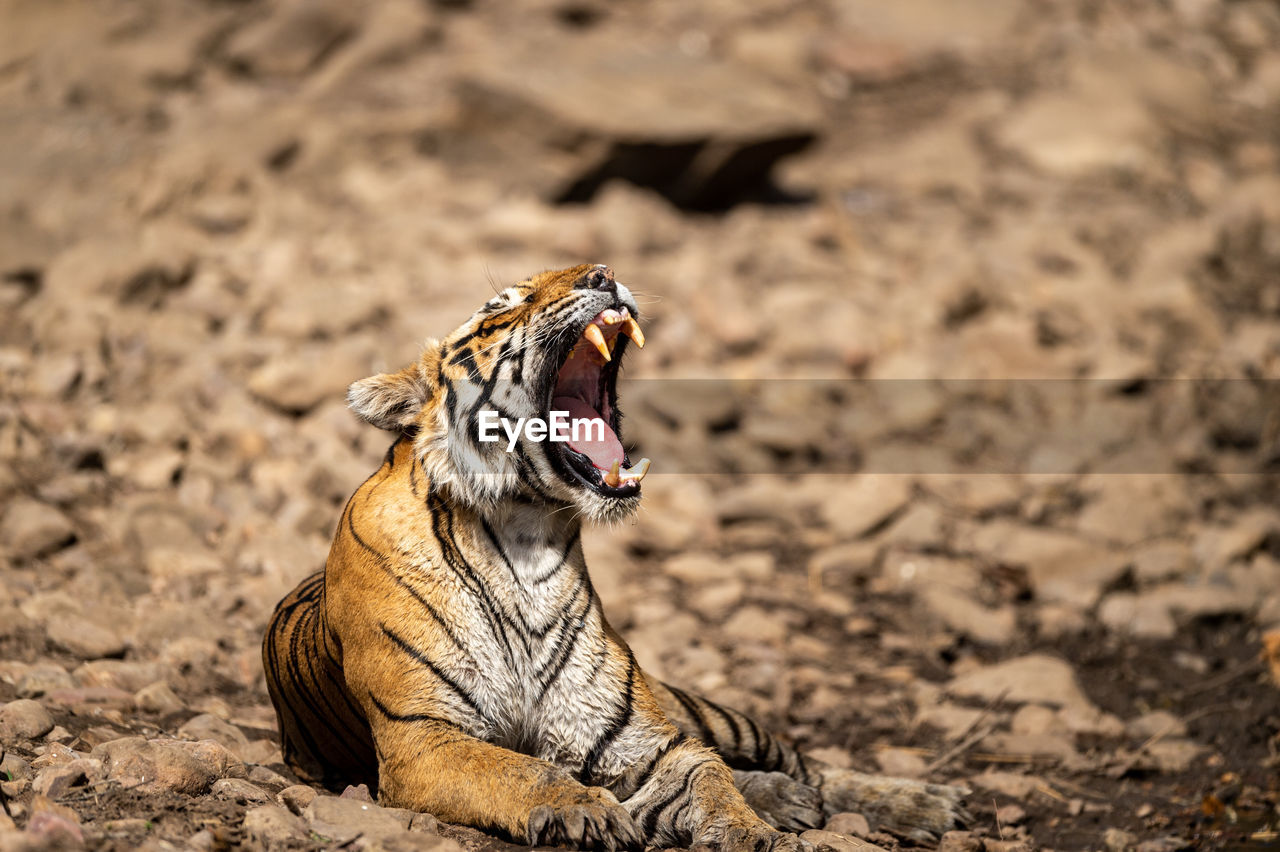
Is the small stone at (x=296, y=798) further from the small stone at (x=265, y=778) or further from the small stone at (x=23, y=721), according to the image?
the small stone at (x=23, y=721)

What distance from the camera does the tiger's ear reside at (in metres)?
3.55

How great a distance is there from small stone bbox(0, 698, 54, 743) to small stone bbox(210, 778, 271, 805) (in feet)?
2.03

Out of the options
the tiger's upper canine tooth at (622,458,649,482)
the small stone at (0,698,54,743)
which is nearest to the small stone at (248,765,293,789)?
the small stone at (0,698,54,743)

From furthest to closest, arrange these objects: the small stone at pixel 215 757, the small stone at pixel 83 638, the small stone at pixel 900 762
Result: 1. the small stone at pixel 900 762
2. the small stone at pixel 83 638
3. the small stone at pixel 215 757

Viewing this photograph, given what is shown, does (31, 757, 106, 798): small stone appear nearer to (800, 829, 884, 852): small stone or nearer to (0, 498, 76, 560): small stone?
(800, 829, 884, 852): small stone

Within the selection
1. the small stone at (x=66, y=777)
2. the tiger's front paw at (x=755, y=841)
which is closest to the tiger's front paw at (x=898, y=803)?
the tiger's front paw at (x=755, y=841)

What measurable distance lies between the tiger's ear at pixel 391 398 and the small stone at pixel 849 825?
1.72m

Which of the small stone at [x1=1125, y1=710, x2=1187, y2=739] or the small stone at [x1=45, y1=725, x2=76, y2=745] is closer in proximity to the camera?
the small stone at [x1=45, y1=725, x2=76, y2=745]

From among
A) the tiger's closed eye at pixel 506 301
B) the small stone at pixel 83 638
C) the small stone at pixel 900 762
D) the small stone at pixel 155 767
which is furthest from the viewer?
the small stone at pixel 900 762

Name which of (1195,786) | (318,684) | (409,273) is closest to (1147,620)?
(1195,786)

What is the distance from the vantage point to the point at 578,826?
297 cm

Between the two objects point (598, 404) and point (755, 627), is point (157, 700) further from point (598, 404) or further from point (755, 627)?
point (755, 627)

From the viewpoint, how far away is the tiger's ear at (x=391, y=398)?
3547 millimetres

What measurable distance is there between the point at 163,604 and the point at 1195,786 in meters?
3.93
